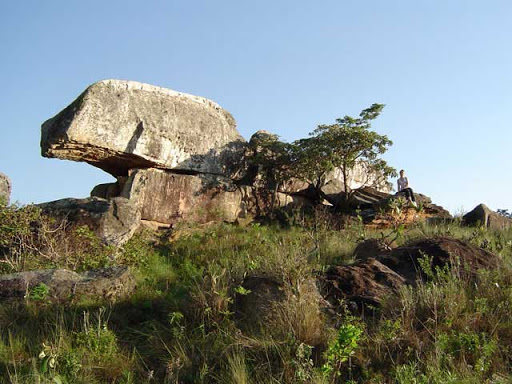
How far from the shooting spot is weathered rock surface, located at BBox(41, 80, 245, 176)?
11.5 meters

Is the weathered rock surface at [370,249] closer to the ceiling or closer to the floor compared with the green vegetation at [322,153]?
closer to the floor

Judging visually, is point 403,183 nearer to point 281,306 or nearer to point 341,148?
point 341,148

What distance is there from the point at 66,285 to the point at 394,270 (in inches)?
170

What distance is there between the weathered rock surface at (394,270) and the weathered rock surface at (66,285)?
2.78 m

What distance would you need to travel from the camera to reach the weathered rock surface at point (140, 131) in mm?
11539

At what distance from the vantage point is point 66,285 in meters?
6.90

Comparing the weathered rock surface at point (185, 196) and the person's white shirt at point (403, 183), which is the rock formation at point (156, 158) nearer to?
the weathered rock surface at point (185, 196)

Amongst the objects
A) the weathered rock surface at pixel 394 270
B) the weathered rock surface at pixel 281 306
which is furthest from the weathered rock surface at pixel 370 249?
the weathered rock surface at pixel 281 306

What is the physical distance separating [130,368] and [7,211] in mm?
6058

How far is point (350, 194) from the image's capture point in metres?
15.3

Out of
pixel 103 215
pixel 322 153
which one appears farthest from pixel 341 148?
pixel 103 215

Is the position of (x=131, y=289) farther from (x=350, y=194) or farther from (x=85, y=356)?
(x=350, y=194)

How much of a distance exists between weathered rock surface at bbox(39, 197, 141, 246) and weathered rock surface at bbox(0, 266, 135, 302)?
303cm

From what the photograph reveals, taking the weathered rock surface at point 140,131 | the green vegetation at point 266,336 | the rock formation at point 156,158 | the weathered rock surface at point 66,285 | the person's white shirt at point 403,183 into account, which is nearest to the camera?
the green vegetation at point 266,336
